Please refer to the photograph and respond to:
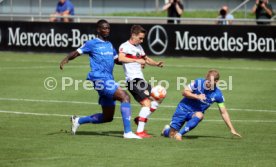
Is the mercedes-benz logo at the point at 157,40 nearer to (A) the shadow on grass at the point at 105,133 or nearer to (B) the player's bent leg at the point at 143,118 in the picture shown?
(A) the shadow on grass at the point at 105,133

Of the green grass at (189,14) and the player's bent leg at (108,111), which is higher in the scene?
the green grass at (189,14)

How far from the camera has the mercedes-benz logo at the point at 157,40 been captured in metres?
34.5

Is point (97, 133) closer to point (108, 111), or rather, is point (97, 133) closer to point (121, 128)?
point (108, 111)

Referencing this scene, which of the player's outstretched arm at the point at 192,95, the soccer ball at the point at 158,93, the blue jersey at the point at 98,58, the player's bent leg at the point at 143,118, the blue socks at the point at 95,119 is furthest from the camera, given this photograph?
the soccer ball at the point at 158,93

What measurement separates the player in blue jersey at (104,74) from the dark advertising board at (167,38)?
17.8 metres

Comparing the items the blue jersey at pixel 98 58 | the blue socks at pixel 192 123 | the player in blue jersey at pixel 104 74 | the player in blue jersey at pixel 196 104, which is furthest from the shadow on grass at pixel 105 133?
the blue socks at pixel 192 123

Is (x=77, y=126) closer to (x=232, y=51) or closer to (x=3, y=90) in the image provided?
(x=3, y=90)

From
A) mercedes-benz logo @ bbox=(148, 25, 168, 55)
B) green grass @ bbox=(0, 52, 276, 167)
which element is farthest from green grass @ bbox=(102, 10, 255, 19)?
green grass @ bbox=(0, 52, 276, 167)

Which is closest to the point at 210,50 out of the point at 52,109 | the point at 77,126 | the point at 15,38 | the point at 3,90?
the point at 15,38

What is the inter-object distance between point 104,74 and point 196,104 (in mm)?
1885

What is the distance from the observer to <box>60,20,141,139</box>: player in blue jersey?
15.8 metres

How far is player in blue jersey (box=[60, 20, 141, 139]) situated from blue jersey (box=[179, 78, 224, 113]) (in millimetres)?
1217

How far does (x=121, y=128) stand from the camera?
1806 cm

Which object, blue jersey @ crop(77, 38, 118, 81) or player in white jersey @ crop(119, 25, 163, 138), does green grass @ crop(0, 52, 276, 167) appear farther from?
blue jersey @ crop(77, 38, 118, 81)
